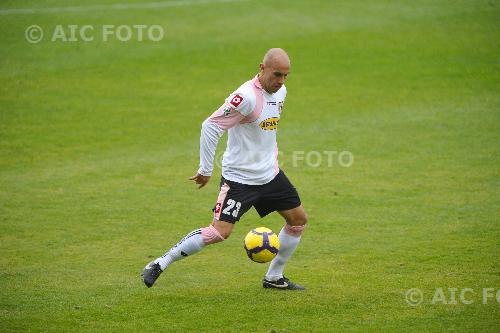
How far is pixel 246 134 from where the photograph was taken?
8.70 m

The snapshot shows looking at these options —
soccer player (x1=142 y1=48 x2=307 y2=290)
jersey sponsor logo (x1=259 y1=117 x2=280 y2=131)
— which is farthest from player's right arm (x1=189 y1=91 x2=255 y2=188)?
jersey sponsor logo (x1=259 y1=117 x2=280 y2=131)

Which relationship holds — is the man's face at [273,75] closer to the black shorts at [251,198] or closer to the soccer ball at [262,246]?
the black shorts at [251,198]

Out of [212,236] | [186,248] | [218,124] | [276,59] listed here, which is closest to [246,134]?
[218,124]

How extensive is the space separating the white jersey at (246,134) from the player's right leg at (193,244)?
0.58m

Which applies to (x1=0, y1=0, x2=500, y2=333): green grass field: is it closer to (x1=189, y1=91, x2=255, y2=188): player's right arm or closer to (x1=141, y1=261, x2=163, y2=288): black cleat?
(x1=141, y1=261, x2=163, y2=288): black cleat

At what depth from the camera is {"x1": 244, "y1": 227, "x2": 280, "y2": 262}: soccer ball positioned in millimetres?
8701

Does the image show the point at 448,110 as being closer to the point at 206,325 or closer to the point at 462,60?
the point at 462,60

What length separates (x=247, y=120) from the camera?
8609 millimetres

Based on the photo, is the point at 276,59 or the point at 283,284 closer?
the point at 276,59

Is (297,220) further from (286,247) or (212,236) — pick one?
(212,236)

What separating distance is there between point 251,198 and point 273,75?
1419 mm

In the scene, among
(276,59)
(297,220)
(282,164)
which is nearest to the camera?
(276,59)

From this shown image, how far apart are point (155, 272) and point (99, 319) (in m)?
0.91

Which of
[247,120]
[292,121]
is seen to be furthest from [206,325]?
[292,121]
